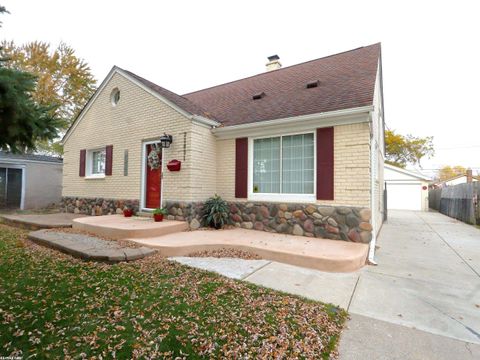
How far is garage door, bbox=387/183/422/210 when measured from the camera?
18609 millimetres

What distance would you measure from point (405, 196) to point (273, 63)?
Answer: 51.1 feet

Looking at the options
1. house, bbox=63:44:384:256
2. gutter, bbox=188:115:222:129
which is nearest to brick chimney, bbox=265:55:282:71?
house, bbox=63:44:384:256

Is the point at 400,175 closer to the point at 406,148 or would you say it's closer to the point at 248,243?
the point at 406,148

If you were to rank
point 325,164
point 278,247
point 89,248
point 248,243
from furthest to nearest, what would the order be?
point 325,164, point 248,243, point 278,247, point 89,248

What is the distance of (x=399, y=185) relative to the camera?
19031 mm

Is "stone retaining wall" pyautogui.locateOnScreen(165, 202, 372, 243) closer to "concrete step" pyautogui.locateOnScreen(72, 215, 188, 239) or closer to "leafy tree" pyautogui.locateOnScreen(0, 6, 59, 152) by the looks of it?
"concrete step" pyautogui.locateOnScreen(72, 215, 188, 239)

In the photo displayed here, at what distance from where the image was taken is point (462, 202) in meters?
12.1

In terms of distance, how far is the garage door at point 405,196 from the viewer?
18.6 metres

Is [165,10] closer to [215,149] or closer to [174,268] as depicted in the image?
[215,149]

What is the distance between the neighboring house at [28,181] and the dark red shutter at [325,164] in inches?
598

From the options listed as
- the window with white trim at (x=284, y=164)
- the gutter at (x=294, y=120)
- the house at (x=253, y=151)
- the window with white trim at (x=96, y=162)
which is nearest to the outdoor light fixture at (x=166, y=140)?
the house at (x=253, y=151)

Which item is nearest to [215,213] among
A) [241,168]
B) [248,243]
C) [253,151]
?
[241,168]

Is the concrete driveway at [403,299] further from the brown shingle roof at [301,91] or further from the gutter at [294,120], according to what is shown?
the brown shingle roof at [301,91]

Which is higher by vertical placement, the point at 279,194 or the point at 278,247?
the point at 279,194
